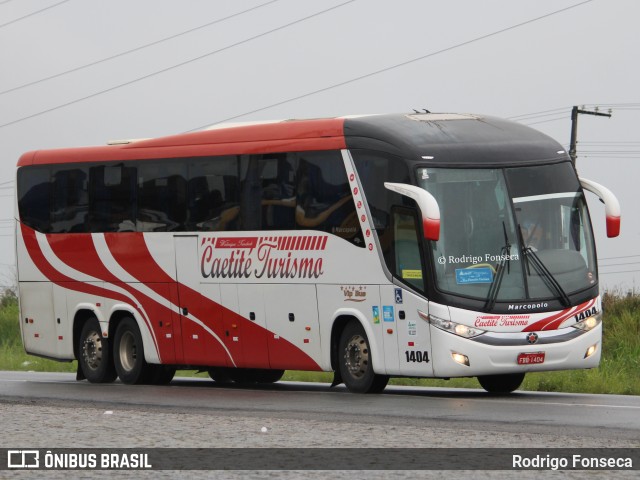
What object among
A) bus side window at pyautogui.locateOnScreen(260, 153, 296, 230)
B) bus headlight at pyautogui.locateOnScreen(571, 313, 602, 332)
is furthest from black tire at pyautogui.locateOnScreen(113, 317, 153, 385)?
bus headlight at pyautogui.locateOnScreen(571, 313, 602, 332)

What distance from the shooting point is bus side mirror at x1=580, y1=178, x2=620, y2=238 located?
2091cm

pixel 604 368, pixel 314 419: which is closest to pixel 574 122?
pixel 604 368

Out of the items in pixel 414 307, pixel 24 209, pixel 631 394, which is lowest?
pixel 631 394

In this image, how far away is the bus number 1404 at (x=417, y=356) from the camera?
789 inches

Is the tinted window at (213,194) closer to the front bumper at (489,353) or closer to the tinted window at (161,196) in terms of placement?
the tinted window at (161,196)

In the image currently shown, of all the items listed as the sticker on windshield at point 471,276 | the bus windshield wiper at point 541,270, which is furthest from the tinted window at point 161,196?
the bus windshield wiper at point 541,270

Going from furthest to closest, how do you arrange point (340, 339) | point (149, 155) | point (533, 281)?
point (149, 155)
point (340, 339)
point (533, 281)

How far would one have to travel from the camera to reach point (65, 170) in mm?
26109

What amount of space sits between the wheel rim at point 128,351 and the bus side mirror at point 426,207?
22.0 ft

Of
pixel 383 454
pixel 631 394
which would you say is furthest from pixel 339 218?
pixel 383 454

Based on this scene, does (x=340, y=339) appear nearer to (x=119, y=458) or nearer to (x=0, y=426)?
(x=0, y=426)

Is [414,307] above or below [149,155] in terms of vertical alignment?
below

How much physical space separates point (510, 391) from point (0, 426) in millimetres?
8258

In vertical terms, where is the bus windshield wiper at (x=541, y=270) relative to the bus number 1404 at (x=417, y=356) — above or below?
above
